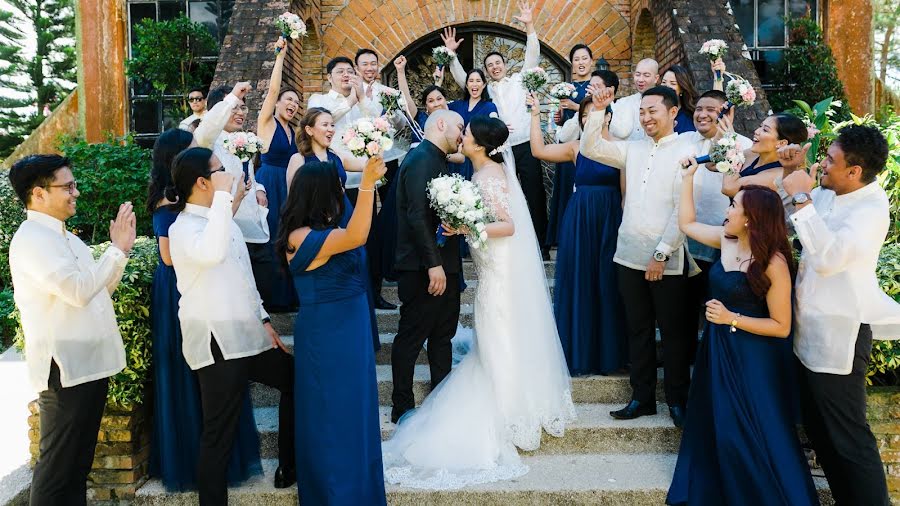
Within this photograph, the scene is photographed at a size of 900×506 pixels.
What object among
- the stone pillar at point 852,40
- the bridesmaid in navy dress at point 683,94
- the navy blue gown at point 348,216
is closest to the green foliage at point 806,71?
the stone pillar at point 852,40

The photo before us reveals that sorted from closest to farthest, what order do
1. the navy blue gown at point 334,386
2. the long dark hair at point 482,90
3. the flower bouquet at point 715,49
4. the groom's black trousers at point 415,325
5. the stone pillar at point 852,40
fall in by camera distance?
the navy blue gown at point 334,386, the groom's black trousers at point 415,325, the flower bouquet at point 715,49, the long dark hair at point 482,90, the stone pillar at point 852,40

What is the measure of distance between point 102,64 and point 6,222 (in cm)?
259

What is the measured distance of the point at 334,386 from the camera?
3.74 metres

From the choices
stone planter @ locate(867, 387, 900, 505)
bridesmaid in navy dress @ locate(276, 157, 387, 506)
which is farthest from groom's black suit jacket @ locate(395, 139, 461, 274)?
stone planter @ locate(867, 387, 900, 505)

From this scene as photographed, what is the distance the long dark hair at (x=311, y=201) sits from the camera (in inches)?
142

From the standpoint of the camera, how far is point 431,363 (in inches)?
188

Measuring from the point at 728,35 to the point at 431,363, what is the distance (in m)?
5.00

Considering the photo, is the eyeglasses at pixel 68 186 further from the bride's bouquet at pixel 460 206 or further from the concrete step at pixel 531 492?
the bride's bouquet at pixel 460 206

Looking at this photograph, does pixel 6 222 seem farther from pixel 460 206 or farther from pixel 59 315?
pixel 460 206

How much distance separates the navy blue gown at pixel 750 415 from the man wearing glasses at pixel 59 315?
3019mm

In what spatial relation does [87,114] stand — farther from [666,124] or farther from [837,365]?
[837,365]

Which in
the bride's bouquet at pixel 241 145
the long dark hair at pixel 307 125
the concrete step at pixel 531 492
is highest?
the long dark hair at pixel 307 125

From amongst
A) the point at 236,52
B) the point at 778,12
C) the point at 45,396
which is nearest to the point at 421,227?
the point at 45,396

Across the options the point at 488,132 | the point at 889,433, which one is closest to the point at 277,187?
the point at 488,132
